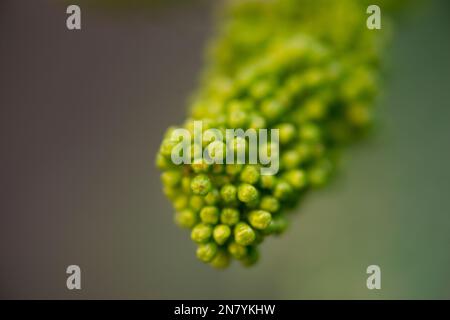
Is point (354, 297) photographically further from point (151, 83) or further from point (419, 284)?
point (151, 83)

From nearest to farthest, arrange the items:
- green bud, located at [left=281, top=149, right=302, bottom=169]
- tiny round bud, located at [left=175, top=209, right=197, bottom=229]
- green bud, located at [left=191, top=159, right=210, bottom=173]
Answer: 1. green bud, located at [left=191, top=159, right=210, bottom=173]
2. tiny round bud, located at [left=175, top=209, right=197, bottom=229]
3. green bud, located at [left=281, top=149, right=302, bottom=169]

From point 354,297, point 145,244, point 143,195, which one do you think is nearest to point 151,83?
point 143,195

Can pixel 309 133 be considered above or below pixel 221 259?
above

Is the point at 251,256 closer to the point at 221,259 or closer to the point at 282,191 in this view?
the point at 221,259

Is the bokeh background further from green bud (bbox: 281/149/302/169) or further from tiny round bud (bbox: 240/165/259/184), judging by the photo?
tiny round bud (bbox: 240/165/259/184)

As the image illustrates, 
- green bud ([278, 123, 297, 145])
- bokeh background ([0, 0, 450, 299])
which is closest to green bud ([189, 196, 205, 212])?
green bud ([278, 123, 297, 145])

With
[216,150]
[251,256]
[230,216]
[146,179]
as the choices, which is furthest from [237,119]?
[146,179]

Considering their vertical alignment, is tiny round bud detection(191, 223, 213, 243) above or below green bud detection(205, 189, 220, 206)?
below

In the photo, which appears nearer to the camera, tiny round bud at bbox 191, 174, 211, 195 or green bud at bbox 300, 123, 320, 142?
tiny round bud at bbox 191, 174, 211, 195
